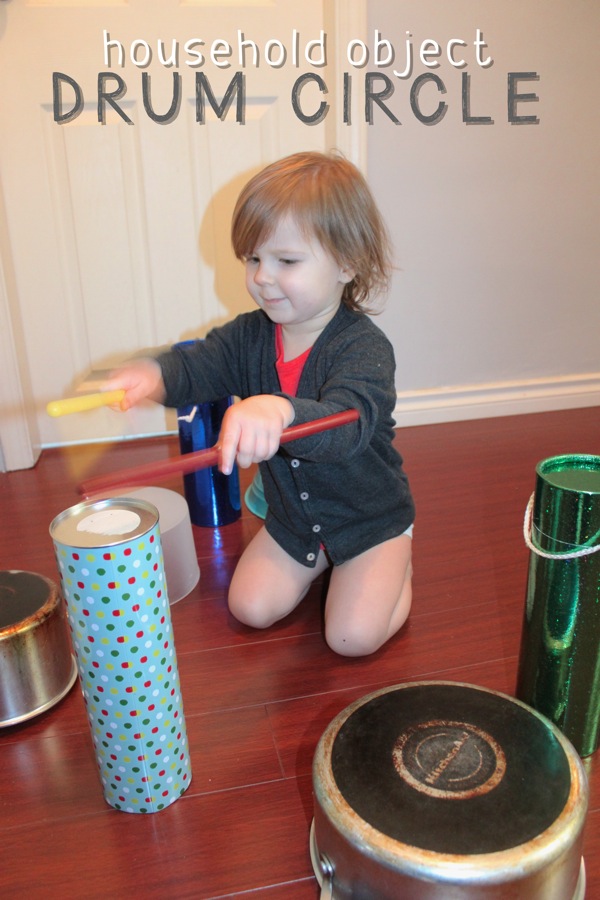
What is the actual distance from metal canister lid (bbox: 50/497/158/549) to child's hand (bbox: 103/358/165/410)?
213 mm

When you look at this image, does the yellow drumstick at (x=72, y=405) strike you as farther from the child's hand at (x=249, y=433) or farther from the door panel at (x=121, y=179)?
the door panel at (x=121, y=179)

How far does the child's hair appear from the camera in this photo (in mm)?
921

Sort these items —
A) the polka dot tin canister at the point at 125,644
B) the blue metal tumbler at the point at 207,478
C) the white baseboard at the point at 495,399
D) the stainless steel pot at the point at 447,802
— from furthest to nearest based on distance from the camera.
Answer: the white baseboard at the point at 495,399 → the blue metal tumbler at the point at 207,478 → the polka dot tin canister at the point at 125,644 → the stainless steel pot at the point at 447,802

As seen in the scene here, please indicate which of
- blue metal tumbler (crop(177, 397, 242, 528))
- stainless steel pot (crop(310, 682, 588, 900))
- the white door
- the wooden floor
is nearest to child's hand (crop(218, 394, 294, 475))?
stainless steel pot (crop(310, 682, 588, 900))

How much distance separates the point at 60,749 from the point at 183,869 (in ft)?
0.72

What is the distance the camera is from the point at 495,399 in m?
1.83

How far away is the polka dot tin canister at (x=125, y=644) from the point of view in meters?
0.65

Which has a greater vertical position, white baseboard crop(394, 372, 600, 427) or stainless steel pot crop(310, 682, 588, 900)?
white baseboard crop(394, 372, 600, 427)

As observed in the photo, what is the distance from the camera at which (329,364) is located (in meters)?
0.96

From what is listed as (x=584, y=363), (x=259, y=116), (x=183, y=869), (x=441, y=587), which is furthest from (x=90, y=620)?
(x=584, y=363)

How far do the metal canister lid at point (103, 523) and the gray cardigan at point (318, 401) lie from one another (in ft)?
0.75

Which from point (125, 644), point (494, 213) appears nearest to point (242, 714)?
point (125, 644)

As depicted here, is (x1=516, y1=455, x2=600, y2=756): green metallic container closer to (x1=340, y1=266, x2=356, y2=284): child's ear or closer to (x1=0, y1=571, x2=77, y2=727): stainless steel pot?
(x1=340, y1=266, x2=356, y2=284): child's ear

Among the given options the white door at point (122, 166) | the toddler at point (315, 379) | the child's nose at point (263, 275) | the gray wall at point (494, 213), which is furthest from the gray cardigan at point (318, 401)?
the gray wall at point (494, 213)
